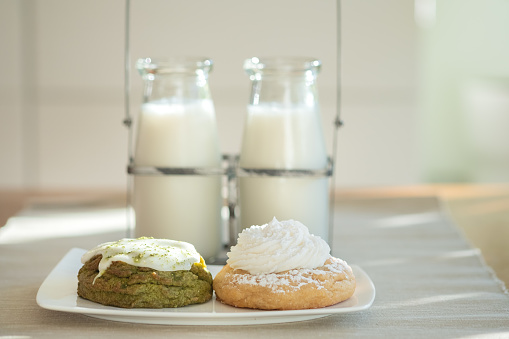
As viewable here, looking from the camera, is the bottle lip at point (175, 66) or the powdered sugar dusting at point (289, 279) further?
the bottle lip at point (175, 66)

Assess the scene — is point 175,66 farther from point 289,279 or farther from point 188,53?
point 188,53

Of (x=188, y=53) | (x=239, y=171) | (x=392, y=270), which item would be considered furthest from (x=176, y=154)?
(x=188, y=53)

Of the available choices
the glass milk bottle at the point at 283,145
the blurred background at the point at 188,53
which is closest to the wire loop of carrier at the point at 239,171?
the glass milk bottle at the point at 283,145

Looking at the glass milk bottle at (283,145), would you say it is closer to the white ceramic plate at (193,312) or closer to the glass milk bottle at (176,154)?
the glass milk bottle at (176,154)

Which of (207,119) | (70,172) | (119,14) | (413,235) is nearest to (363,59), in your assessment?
(119,14)

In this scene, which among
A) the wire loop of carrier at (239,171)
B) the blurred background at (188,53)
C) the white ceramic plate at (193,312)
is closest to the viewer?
the white ceramic plate at (193,312)

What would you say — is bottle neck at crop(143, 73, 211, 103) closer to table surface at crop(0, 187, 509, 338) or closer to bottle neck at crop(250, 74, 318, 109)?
bottle neck at crop(250, 74, 318, 109)
